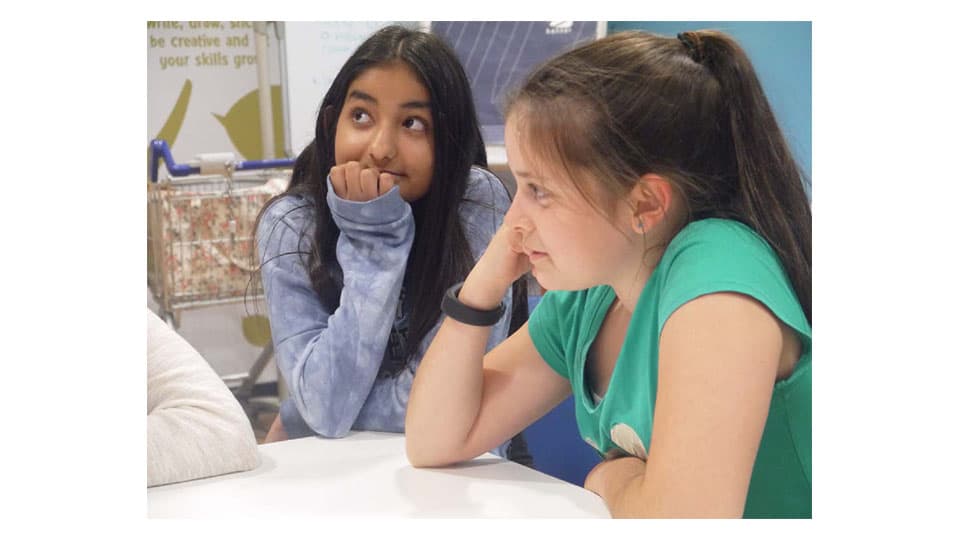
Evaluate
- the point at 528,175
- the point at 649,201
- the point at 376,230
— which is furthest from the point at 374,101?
the point at 649,201

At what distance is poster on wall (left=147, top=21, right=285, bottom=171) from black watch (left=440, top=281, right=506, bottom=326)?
0.31 meters

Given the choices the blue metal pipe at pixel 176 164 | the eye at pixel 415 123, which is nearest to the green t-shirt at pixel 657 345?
the eye at pixel 415 123

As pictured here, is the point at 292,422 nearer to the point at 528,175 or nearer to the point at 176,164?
the point at 176,164

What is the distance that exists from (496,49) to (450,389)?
1.19ft

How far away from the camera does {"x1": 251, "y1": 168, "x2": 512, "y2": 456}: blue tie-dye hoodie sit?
3.57 feet

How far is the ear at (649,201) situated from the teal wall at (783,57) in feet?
0.53

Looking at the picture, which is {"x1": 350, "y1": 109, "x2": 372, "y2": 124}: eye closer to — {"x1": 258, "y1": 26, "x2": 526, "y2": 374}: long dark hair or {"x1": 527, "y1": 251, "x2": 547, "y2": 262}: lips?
{"x1": 258, "y1": 26, "x2": 526, "y2": 374}: long dark hair

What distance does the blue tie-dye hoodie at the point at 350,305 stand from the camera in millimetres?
1089

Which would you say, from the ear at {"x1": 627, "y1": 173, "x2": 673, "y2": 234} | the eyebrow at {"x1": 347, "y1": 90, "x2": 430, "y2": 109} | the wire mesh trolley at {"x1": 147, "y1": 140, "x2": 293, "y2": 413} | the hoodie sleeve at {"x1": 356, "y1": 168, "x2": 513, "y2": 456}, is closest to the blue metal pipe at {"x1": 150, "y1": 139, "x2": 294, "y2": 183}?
the wire mesh trolley at {"x1": 147, "y1": 140, "x2": 293, "y2": 413}

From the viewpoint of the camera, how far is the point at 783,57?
1.01 meters

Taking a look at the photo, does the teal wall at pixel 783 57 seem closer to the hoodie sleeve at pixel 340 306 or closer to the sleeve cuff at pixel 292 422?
the hoodie sleeve at pixel 340 306
